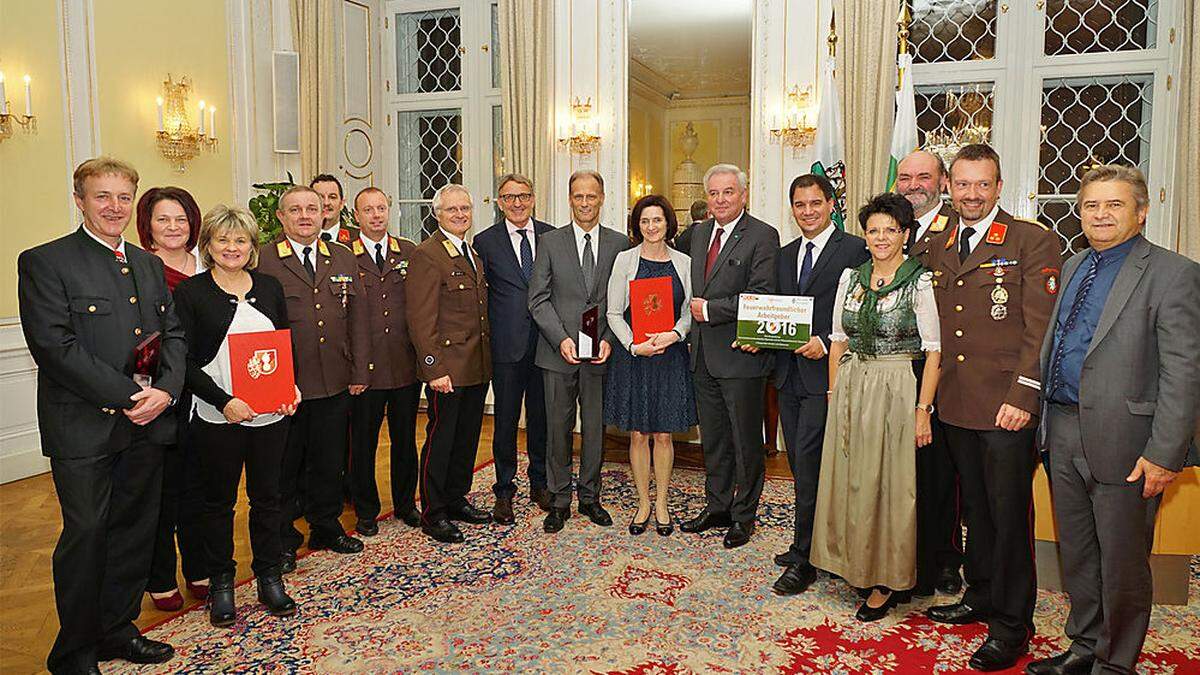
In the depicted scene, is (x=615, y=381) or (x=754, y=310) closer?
(x=754, y=310)

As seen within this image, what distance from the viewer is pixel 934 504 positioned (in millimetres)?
3324

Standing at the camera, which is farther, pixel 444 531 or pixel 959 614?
pixel 444 531

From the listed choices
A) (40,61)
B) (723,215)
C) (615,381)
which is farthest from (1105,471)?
(40,61)

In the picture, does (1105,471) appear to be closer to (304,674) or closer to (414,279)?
(304,674)

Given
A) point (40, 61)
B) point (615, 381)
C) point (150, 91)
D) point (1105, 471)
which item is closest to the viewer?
point (1105, 471)

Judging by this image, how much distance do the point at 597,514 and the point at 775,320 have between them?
1.44m

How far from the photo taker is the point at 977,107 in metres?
6.06

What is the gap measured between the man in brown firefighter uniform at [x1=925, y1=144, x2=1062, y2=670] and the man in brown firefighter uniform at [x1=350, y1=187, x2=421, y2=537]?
2.46 meters

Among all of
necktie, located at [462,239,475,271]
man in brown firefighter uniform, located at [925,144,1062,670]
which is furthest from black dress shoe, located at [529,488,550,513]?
man in brown firefighter uniform, located at [925,144,1062,670]

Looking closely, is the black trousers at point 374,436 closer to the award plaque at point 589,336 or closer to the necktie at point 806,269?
the award plaque at point 589,336

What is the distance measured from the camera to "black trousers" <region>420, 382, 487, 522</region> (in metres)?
4.08

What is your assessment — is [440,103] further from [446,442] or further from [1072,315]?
[1072,315]

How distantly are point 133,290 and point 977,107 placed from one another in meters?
5.59

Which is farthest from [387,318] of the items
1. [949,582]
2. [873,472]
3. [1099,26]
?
[1099,26]
